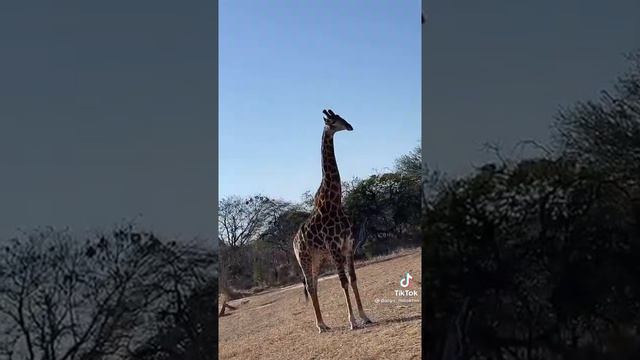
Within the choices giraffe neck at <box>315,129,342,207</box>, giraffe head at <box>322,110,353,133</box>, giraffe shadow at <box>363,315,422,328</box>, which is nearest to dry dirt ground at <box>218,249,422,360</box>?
giraffe shadow at <box>363,315,422,328</box>

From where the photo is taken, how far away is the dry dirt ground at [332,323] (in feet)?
19.8

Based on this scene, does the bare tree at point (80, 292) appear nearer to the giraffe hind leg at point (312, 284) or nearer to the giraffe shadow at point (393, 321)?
the giraffe hind leg at point (312, 284)

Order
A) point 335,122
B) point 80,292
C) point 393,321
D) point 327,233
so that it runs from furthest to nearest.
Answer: point 327,233, point 335,122, point 393,321, point 80,292

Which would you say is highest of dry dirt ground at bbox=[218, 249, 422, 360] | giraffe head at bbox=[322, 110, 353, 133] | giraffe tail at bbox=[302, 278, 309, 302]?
giraffe head at bbox=[322, 110, 353, 133]

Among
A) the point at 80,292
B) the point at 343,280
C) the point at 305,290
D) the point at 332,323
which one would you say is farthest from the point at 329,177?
the point at 80,292

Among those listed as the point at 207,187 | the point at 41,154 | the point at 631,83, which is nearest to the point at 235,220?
the point at 207,187

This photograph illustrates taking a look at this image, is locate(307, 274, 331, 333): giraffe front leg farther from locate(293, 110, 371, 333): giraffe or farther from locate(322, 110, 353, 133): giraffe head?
locate(322, 110, 353, 133): giraffe head

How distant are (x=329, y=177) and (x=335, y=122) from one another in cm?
42

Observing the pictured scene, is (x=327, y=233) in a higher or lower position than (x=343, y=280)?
higher

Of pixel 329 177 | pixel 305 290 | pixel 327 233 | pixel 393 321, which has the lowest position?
pixel 393 321

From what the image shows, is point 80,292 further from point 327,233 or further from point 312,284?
point 327,233

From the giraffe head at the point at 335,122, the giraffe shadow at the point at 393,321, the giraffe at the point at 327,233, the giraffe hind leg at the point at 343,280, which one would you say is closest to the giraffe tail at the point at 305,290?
the giraffe at the point at 327,233

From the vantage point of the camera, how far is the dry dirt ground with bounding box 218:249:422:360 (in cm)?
604

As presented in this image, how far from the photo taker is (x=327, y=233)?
20.8 ft
